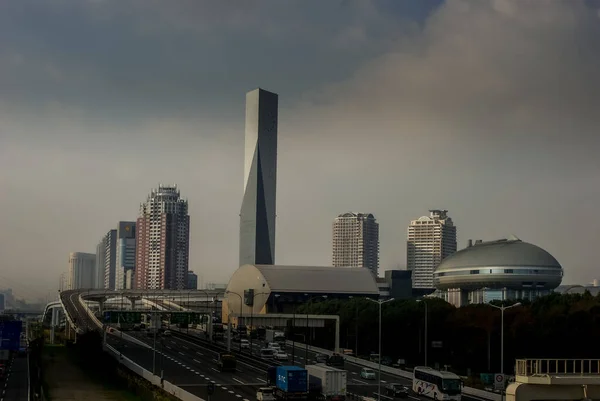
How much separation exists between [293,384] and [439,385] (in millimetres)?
16384

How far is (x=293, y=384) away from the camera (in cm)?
9131

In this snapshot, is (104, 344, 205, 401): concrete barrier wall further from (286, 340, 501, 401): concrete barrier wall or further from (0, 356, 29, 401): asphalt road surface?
(286, 340, 501, 401): concrete barrier wall

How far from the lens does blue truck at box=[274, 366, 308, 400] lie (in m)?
91.1

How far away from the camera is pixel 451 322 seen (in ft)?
527

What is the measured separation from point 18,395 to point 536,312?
90.7m

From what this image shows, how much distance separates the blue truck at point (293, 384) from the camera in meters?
91.1

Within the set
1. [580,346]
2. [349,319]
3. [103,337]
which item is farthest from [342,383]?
[349,319]

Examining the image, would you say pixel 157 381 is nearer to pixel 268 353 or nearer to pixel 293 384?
pixel 293 384

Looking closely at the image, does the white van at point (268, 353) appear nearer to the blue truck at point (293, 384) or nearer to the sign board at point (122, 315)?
the sign board at point (122, 315)

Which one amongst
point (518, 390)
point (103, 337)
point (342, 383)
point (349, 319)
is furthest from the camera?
point (349, 319)

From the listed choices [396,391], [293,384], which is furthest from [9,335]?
[396,391]

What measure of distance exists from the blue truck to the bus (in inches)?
580

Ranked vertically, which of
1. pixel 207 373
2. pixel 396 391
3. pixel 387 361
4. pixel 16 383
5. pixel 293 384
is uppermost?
pixel 293 384

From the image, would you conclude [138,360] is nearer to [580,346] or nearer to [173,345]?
[173,345]
